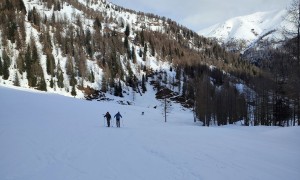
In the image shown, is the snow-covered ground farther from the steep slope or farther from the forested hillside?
the steep slope

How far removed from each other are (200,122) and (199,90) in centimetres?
937

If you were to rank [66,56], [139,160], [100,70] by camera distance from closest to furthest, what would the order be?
[139,160] < [66,56] < [100,70]

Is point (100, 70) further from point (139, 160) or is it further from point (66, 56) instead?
point (139, 160)

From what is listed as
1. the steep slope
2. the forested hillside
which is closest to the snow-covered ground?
the forested hillside

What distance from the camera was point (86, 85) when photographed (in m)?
134

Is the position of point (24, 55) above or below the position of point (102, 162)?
above

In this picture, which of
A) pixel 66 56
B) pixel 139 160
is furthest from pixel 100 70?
pixel 139 160

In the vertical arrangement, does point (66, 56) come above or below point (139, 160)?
above

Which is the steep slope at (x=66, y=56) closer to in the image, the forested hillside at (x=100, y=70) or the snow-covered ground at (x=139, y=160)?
the forested hillside at (x=100, y=70)

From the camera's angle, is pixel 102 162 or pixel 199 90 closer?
pixel 102 162

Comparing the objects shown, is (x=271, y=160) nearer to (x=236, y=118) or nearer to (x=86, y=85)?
(x=236, y=118)

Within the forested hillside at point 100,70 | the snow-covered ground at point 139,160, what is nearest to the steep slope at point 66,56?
the forested hillside at point 100,70

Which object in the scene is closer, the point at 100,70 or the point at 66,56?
the point at 66,56

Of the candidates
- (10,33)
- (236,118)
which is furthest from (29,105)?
(10,33)
